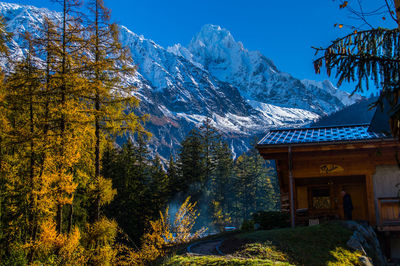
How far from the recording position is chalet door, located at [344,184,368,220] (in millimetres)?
17859

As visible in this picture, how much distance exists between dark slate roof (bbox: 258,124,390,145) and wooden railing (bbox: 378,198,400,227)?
2545 mm

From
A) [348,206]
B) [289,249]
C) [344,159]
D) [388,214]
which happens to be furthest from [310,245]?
[344,159]

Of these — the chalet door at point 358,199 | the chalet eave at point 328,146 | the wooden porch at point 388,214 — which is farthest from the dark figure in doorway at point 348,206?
the chalet door at point 358,199

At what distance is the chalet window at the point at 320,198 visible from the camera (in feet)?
61.4

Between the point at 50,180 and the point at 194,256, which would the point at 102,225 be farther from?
the point at 194,256

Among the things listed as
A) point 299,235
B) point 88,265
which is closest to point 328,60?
point 299,235

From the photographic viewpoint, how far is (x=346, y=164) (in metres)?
15.6

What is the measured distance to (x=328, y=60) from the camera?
17.6 feet

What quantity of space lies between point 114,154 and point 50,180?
77.6 feet

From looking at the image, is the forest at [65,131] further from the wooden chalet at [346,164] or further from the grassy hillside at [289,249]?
the wooden chalet at [346,164]

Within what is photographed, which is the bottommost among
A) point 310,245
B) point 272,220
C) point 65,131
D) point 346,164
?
point 310,245

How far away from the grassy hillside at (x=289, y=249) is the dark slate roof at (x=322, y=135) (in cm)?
412

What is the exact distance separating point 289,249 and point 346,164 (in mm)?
7167

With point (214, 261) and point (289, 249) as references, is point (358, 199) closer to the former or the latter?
point (289, 249)
